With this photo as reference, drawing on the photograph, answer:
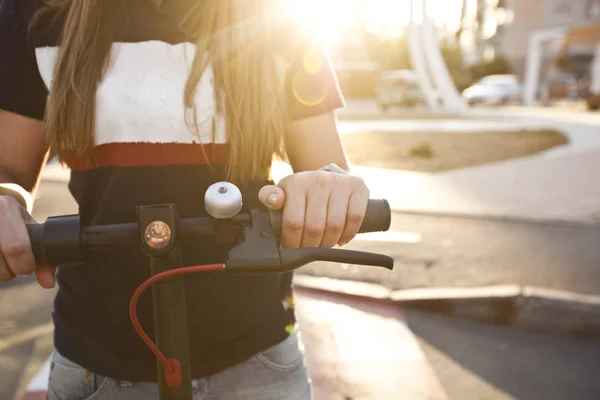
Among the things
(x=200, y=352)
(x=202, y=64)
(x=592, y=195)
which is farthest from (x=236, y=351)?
(x=592, y=195)

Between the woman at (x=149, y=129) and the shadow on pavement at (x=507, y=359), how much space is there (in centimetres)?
246

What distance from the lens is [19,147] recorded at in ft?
4.11

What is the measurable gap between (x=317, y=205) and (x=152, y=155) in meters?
0.48

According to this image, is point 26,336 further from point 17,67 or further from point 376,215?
point 376,215

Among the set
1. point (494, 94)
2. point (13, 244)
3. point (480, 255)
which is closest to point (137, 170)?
point (13, 244)

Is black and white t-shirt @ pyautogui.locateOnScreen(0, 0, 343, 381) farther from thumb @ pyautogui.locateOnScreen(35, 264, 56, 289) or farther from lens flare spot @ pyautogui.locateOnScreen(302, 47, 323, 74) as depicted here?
thumb @ pyautogui.locateOnScreen(35, 264, 56, 289)

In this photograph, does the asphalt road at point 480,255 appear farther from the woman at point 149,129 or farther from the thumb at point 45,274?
the thumb at point 45,274

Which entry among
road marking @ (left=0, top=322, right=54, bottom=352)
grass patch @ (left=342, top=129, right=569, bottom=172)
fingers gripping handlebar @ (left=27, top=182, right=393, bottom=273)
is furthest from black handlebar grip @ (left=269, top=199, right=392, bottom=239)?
grass patch @ (left=342, top=129, right=569, bottom=172)

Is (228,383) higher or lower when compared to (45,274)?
lower

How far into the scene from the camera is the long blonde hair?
1161mm

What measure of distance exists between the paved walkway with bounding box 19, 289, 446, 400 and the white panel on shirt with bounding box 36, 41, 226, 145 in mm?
2414

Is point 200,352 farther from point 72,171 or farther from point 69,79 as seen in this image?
point 69,79

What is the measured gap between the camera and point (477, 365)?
3.62 m

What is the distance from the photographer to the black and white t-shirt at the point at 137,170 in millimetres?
1192
